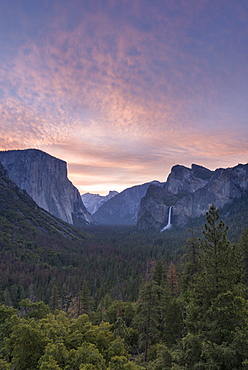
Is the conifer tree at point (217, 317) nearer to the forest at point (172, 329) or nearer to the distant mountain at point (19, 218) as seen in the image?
the forest at point (172, 329)

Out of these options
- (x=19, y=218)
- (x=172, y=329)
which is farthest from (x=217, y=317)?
(x=19, y=218)

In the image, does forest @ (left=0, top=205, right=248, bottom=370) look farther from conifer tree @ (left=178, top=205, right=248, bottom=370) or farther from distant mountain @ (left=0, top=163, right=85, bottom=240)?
distant mountain @ (left=0, top=163, right=85, bottom=240)

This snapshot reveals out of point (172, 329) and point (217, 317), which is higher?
point (217, 317)

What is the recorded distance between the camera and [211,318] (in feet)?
44.5

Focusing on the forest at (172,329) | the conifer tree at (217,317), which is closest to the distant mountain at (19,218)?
the forest at (172,329)

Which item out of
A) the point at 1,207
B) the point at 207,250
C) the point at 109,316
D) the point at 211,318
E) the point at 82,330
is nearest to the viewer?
the point at 211,318

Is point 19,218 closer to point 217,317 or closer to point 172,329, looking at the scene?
point 172,329

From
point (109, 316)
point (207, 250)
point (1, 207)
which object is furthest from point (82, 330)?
point (1, 207)

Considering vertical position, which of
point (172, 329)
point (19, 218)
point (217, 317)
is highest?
point (217, 317)

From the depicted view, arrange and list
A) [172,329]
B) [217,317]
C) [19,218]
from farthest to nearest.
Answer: [19,218], [172,329], [217,317]

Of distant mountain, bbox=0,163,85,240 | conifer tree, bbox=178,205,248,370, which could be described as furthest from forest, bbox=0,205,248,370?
distant mountain, bbox=0,163,85,240

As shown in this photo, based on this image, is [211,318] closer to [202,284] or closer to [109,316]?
[202,284]

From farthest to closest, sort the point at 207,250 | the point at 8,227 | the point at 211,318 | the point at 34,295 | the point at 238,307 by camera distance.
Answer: the point at 8,227 → the point at 34,295 → the point at 207,250 → the point at 211,318 → the point at 238,307

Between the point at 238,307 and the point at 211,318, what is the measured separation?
196 centimetres
